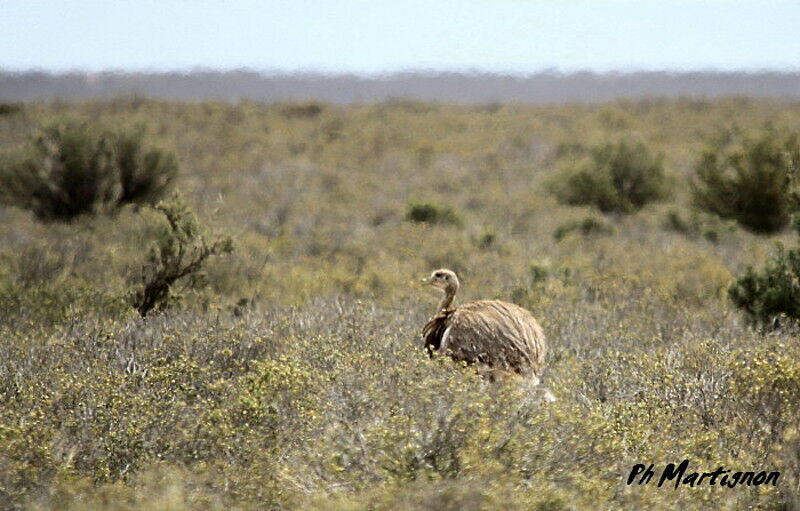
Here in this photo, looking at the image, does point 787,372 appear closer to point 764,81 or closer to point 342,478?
point 342,478

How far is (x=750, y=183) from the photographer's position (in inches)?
584

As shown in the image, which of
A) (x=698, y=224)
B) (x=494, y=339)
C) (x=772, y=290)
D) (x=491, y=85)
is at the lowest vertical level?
(x=698, y=224)

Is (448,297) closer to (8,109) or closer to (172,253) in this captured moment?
(172,253)

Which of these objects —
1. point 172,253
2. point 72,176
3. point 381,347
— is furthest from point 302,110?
point 381,347

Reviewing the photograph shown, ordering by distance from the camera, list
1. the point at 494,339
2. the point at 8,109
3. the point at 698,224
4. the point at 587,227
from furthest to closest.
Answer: the point at 8,109, the point at 698,224, the point at 587,227, the point at 494,339

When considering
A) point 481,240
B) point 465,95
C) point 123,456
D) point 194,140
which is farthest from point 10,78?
point 465,95

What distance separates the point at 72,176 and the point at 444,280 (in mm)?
9753

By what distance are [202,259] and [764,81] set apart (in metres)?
101

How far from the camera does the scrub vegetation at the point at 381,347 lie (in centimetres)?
406

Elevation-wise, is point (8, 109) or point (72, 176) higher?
point (8, 109)

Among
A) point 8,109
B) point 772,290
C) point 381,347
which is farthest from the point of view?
point 8,109
